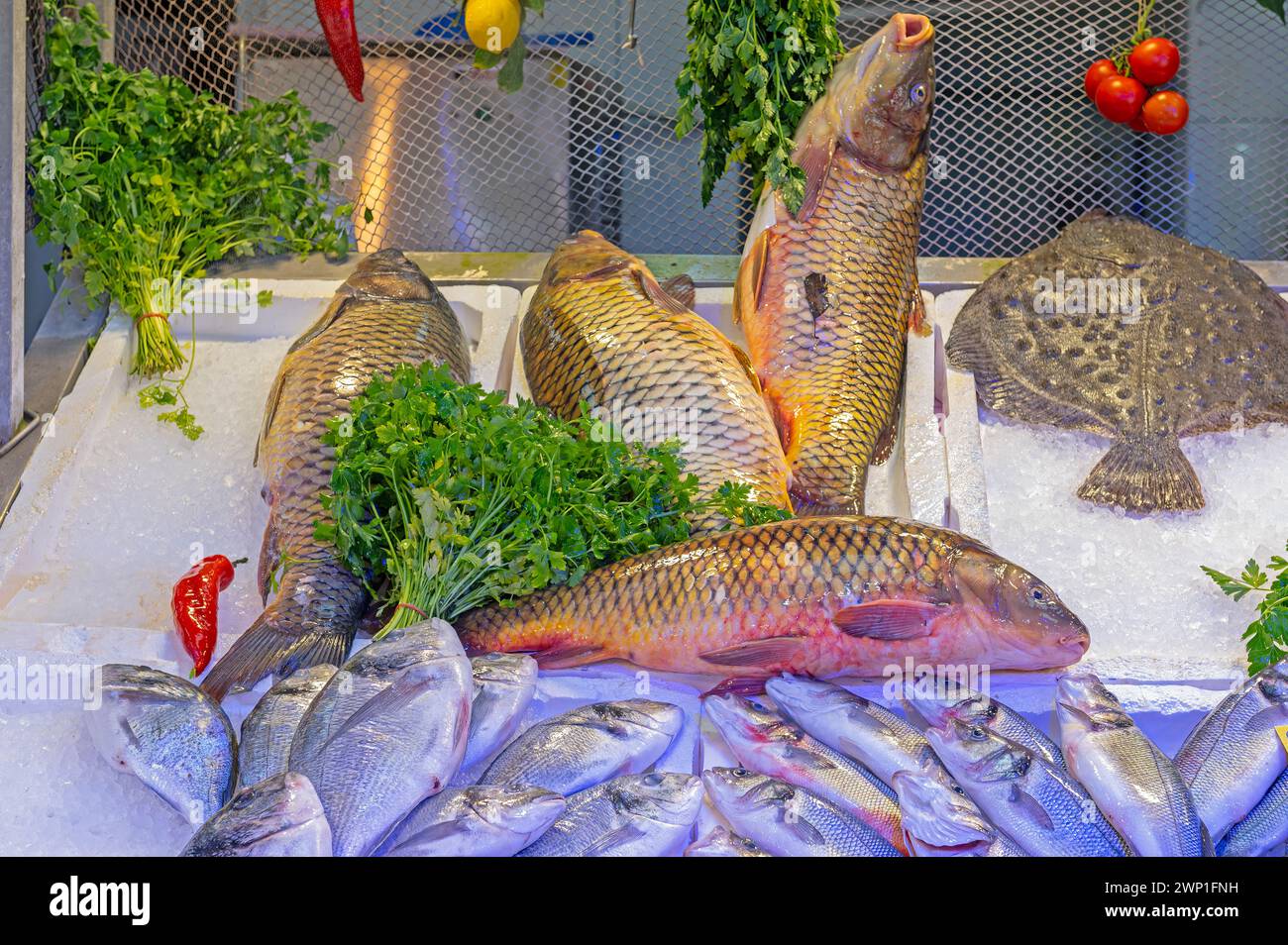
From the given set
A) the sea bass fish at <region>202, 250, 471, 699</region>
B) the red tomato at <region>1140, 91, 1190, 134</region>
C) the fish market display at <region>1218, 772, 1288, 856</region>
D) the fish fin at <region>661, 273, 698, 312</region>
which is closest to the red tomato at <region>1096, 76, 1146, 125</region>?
the red tomato at <region>1140, 91, 1190, 134</region>

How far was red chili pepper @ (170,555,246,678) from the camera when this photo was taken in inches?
127

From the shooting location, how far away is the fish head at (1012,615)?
2969 mm

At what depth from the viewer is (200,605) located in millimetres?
3314

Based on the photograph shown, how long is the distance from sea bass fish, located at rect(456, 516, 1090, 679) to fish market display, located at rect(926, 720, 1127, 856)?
1.17 feet

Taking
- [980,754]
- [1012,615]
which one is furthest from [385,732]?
[1012,615]

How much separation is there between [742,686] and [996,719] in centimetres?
58

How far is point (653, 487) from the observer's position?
3.23 meters

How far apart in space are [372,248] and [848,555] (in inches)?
107

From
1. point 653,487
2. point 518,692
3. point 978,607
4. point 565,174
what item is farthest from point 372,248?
point 978,607

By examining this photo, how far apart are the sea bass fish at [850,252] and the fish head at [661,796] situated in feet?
4.41

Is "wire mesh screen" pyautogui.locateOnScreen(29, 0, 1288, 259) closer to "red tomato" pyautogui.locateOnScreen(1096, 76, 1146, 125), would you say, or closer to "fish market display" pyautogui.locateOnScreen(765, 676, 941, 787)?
"red tomato" pyautogui.locateOnScreen(1096, 76, 1146, 125)

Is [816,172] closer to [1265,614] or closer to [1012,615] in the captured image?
[1012,615]

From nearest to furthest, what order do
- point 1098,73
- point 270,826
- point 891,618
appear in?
point 270,826 < point 891,618 < point 1098,73

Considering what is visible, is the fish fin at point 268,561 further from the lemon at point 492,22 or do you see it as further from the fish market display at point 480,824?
the lemon at point 492,22
